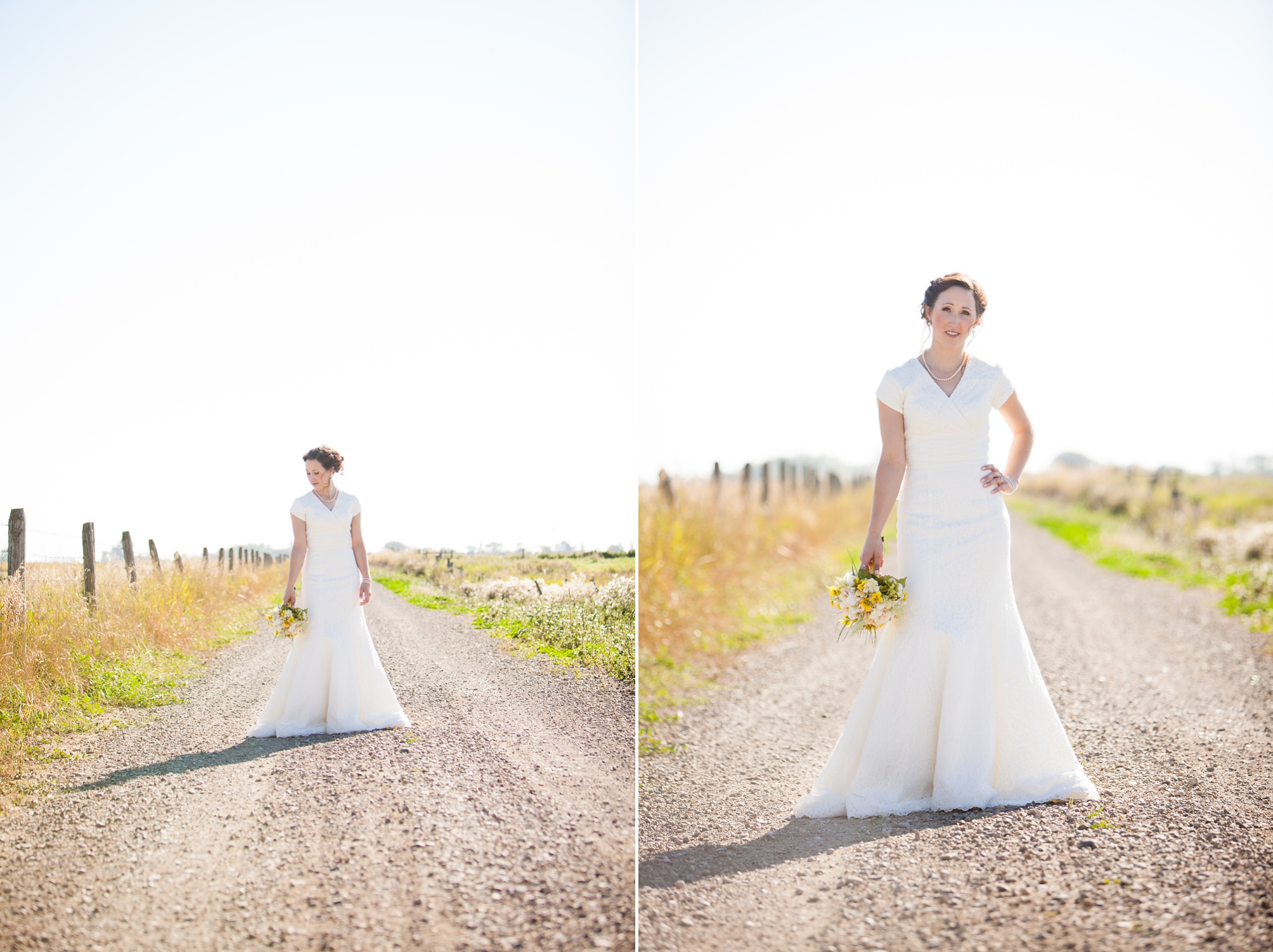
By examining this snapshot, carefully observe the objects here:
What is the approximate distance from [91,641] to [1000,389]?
3.23m

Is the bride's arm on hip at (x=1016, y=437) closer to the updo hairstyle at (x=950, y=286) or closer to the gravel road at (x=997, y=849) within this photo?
the updo hairstyle at (x=950, y=286)

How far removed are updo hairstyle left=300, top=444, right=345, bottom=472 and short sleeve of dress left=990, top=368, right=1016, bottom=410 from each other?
2373 millimetres

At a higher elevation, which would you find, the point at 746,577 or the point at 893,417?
the point at 893,417

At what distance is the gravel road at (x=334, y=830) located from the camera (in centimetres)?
206

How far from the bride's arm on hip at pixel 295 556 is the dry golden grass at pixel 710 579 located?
2.07 metres

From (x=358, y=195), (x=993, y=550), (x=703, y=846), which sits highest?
(x=358, y=195)

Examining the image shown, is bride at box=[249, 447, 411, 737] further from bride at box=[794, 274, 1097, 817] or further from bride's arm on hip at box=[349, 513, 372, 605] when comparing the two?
bride at box=[794, 274, 1097, 817]

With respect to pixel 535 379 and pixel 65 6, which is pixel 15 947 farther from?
pixel 65 6

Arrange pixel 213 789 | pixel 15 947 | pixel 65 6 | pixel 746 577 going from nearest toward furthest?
pixel 15 947 → pixel 213 789 → pixel 65 6 → pixel 746 577

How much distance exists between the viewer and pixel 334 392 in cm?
282

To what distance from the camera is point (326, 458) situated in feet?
9.07

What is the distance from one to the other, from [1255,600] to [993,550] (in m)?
5.94

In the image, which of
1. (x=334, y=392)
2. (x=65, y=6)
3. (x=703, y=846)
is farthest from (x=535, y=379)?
(x=65, y=6)

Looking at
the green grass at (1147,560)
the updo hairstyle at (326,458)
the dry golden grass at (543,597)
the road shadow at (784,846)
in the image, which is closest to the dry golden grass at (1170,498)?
→ the green grass at (1147,560)
